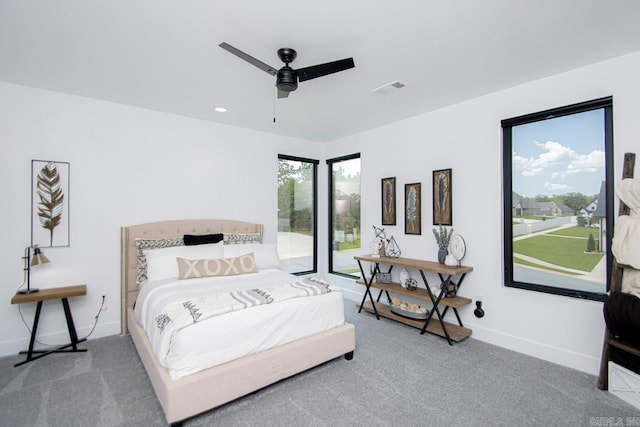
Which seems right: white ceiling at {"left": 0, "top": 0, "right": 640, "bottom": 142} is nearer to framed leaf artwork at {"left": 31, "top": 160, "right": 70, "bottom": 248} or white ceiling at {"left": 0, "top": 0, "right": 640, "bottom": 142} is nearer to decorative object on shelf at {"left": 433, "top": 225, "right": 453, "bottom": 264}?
framed leaf artwork at {"left": 31, "top": 160, "right": 70, "bottom": 248}

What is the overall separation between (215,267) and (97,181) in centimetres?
168

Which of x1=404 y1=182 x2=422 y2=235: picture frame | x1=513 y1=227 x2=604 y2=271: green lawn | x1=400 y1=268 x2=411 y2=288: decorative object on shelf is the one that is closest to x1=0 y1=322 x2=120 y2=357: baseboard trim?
x1=400 y1=268 x2=411 y2=288: decorative object on shelf

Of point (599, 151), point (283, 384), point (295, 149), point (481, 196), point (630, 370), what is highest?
point (295, 149)

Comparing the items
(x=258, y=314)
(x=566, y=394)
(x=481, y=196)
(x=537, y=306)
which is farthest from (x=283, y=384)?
(x=481, y=196)

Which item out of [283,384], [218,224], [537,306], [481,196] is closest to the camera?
[283,384]

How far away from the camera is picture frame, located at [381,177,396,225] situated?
420cm

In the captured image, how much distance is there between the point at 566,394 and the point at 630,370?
0.46 metres

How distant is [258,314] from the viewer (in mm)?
2268

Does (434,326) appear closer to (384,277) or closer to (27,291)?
(384,277)

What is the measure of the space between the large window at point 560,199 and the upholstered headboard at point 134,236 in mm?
3724

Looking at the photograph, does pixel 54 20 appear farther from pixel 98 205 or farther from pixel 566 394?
pixel 566 394

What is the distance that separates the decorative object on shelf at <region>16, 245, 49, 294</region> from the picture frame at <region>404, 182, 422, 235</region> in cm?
404

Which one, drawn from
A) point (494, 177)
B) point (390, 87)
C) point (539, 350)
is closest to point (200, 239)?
point (390, 87)

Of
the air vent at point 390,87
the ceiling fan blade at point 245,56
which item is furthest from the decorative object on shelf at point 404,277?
the ceiling fan blade at point 245,56
